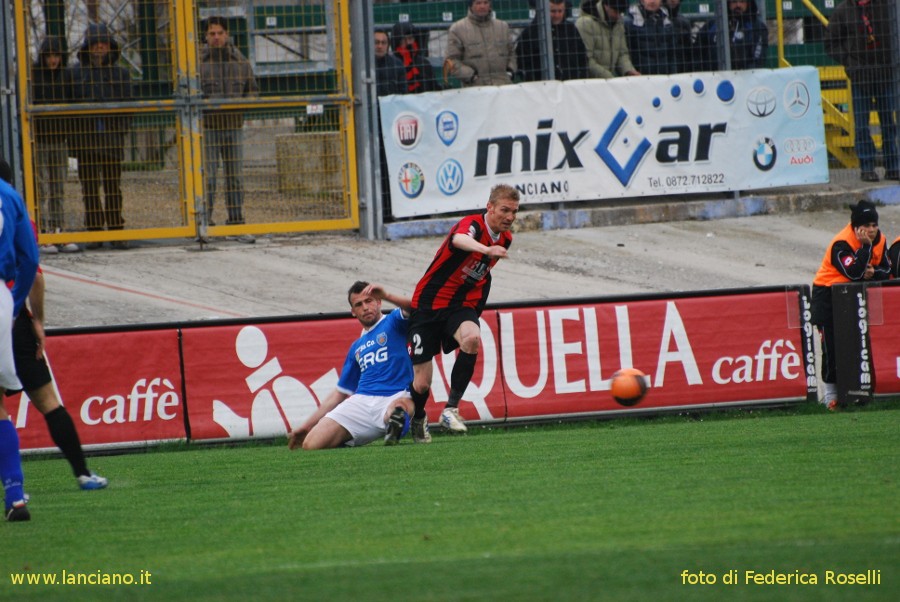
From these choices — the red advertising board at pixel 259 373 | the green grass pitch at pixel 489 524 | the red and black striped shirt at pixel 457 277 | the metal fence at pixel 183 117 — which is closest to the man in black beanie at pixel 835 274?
A: the green grass pitch at pixel 489 524

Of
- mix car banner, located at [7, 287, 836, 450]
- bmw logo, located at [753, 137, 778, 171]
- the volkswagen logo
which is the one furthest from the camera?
bmw logo, located at [753, 137, 778, 171]

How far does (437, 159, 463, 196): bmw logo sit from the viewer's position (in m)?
17.5

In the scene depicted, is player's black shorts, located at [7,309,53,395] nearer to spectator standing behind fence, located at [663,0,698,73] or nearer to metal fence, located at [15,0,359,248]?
metal fence, located at [15,0,359,248]

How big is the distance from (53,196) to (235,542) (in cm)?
1150

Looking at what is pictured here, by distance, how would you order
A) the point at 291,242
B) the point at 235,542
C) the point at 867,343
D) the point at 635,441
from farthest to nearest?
the point at 291,242 < the point at 867,343 < the point at 635,441 < the point at 235,542

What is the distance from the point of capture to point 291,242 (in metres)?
→ 17.8

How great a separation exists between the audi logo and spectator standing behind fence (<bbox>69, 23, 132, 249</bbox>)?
32.3 feet

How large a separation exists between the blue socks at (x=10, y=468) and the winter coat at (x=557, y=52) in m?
12.4

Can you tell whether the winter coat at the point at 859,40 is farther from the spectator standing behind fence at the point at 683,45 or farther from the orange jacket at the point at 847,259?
the orange jacket at the point at 847,259

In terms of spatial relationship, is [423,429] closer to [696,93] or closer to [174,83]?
[174,83]

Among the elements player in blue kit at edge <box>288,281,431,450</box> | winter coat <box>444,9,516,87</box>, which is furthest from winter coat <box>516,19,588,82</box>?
player in blue kit at edge <box>288,281,431,450</box>

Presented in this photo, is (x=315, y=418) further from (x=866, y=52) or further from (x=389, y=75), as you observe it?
(x=866, y=52)

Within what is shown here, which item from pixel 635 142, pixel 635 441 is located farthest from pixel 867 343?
pixel 635 142

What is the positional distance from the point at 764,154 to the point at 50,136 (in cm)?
1049
